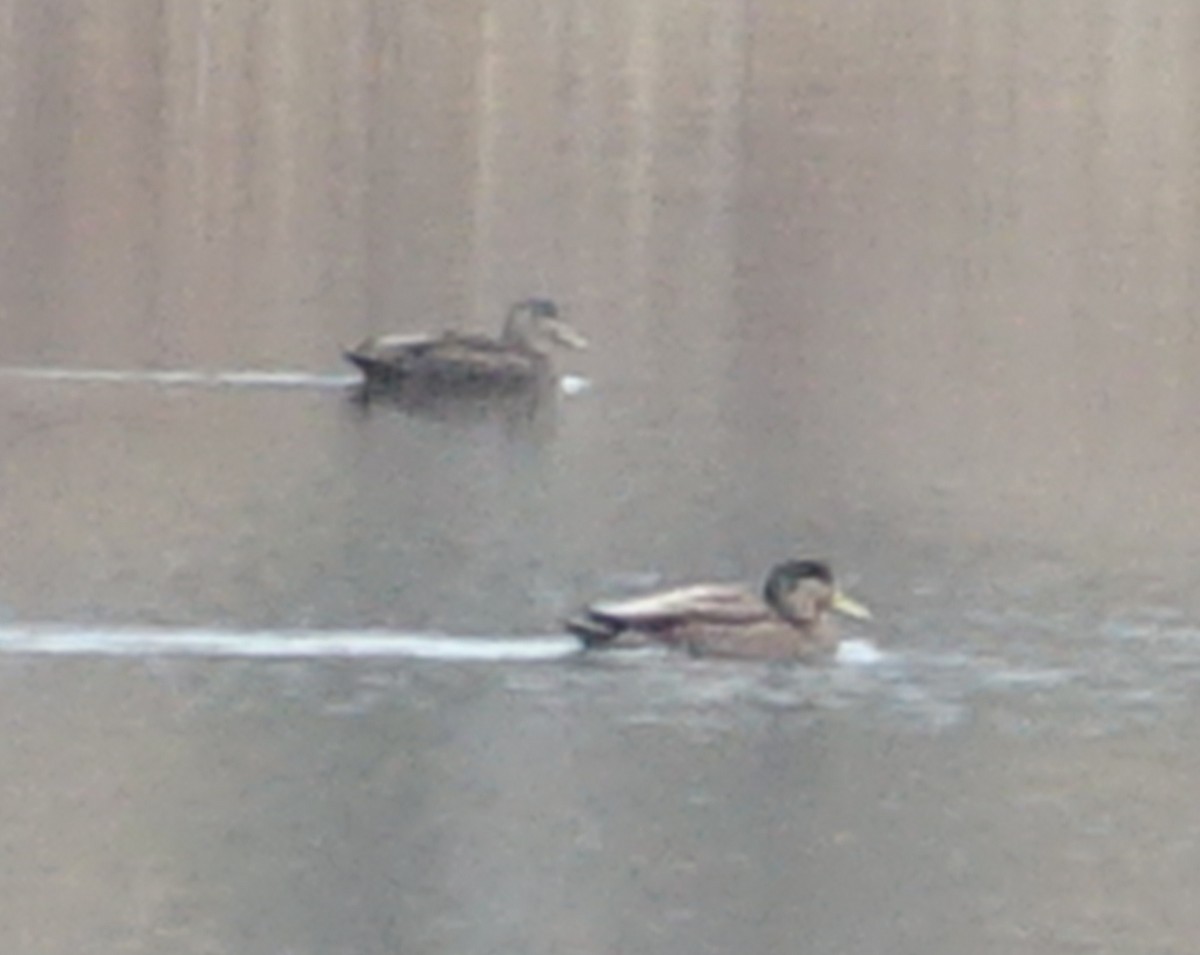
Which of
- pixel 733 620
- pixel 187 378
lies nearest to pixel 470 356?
pixel 187 378

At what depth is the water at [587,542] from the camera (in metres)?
10.3

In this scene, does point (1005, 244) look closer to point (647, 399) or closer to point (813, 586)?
point (647, 399)

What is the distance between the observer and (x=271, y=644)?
12.6 m

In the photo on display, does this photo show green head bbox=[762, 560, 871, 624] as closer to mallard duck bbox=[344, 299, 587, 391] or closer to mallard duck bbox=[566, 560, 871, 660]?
mallard duck bbox=[566, 560, 871, 660]

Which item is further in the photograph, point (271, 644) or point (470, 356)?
point (470, 356)

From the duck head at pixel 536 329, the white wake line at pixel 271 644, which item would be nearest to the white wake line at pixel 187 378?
the duck head at pixel 536 329

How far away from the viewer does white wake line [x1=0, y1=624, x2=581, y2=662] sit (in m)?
12.4

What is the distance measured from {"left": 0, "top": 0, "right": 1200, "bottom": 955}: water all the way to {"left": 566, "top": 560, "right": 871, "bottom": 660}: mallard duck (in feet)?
0.27

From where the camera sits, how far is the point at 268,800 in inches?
428

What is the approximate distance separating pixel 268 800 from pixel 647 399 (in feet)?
23.3

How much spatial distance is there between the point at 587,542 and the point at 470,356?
12.6 feet

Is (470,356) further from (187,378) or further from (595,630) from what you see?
(595,630)

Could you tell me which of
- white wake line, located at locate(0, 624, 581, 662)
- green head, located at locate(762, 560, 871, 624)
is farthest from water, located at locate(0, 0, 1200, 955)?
green head, located at locate(762, 560, 871, 624)

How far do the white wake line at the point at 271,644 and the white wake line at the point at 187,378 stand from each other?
16.7 ft
